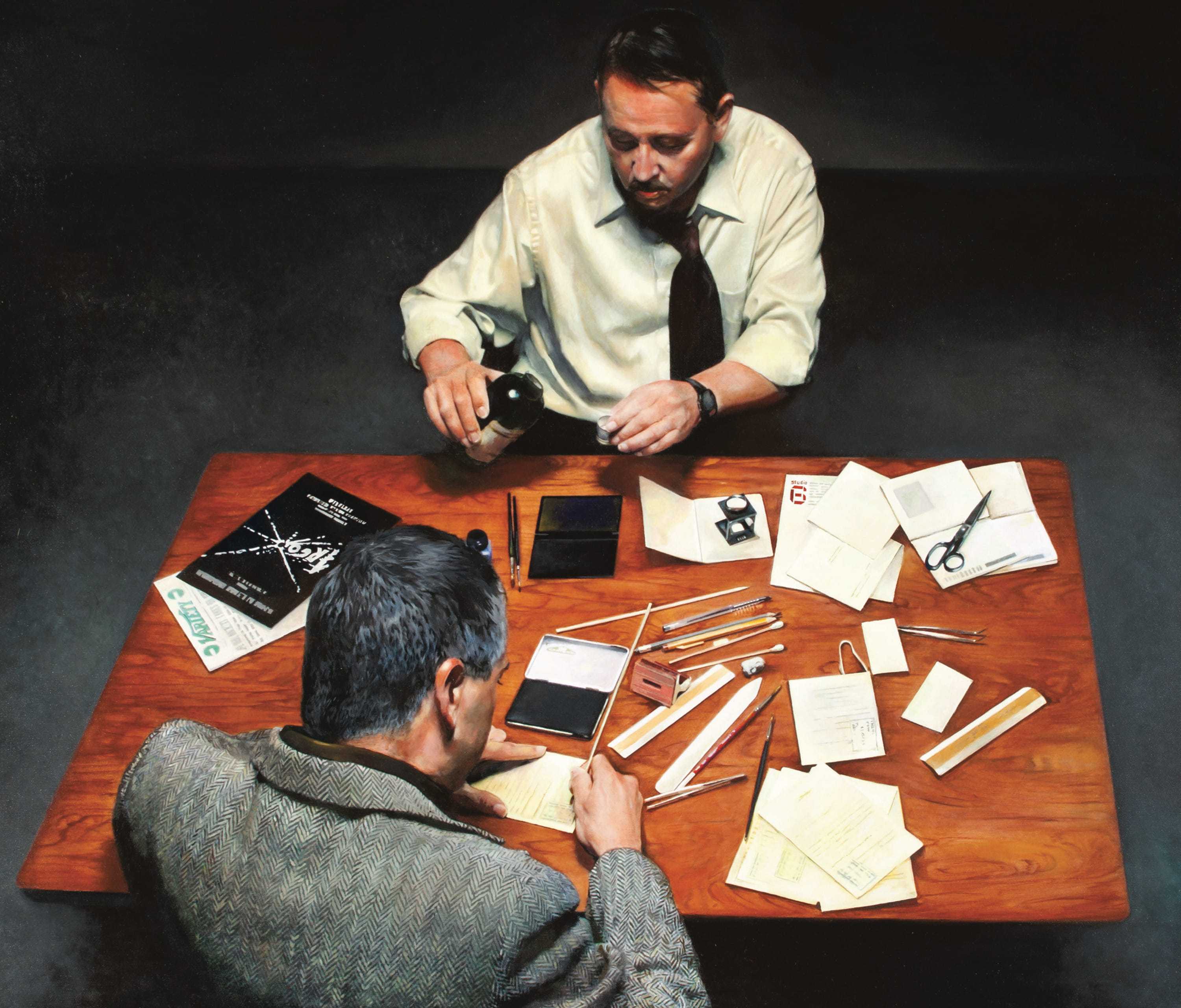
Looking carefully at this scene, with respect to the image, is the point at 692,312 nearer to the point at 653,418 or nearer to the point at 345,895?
the point at 653,418

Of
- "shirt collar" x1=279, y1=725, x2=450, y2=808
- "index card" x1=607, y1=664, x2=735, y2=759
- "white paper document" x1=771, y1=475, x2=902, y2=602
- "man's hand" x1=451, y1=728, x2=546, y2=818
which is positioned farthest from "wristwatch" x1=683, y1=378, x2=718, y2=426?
"shirt collar" x1=279, y1=725, x2=450, y2=808

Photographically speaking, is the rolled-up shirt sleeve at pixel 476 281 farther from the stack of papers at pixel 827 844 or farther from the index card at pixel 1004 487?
the stack of papers at pixel 827 844

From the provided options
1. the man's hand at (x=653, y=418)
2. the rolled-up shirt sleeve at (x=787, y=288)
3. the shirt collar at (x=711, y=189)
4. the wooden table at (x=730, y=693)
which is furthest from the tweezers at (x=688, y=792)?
the shirt collar at (x=711, y=189)

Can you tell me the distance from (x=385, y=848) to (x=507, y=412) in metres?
0.99

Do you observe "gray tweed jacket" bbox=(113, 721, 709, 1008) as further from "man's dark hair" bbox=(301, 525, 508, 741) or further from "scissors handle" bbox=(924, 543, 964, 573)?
"scissors handle" bbox=(924, 543, 964, 573)

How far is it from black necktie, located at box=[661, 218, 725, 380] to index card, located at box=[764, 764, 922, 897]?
1.10m

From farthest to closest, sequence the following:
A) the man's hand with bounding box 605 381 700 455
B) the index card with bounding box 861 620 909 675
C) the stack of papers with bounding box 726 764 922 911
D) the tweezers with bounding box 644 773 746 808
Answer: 1. the man's hand with bounding box 605 381 700 455
2. the index card with bounding box 861 620 909 675
3. the tweezers with bounding box 644 773 746 808
4. the stack of papers with bounding box 726 764 922 911

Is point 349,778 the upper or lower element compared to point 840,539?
lower

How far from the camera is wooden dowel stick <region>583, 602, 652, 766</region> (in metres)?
1.62

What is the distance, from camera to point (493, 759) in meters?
1.59

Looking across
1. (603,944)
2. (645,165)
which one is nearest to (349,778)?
(603,944)

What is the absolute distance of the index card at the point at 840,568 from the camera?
71.6 inches

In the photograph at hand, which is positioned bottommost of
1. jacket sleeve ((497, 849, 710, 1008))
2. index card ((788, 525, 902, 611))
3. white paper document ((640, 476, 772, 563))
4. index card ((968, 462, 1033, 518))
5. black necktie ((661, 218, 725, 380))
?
jacket sleeve ((497, 849, 710, 1008))

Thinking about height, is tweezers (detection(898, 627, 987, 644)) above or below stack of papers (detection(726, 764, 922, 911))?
above
